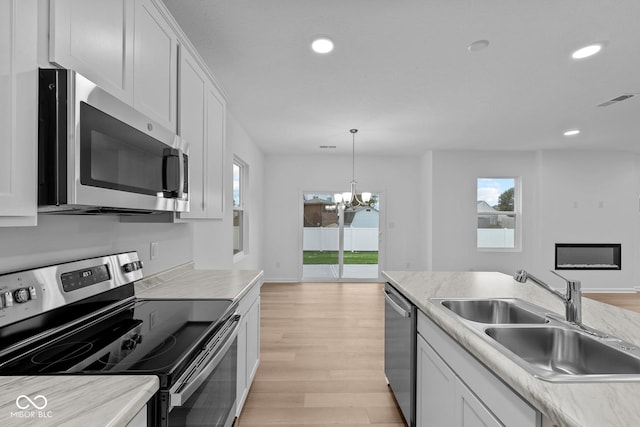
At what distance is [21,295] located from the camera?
1.12m

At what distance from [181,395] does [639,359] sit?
1372 mm

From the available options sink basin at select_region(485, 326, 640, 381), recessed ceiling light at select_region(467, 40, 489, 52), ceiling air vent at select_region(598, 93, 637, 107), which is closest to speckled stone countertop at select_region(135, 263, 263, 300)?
sink basin at select_region(485, 326, 640, 381)

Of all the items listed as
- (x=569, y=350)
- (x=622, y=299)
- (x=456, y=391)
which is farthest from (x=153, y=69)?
(x=622, y=299)

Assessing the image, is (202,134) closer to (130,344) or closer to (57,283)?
(57,283)

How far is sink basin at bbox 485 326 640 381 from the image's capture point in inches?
42.4

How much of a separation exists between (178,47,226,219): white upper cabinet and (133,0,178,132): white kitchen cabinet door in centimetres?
11

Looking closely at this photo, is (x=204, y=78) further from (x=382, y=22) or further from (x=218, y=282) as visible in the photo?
(x=218, y=282)

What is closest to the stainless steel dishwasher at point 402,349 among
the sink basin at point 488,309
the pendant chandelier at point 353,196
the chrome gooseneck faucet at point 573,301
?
the sink basin at point 488,309

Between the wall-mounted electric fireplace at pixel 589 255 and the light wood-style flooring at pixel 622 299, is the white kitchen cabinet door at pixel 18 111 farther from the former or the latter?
the wall-mounted electric fireplace at pixel 589 255

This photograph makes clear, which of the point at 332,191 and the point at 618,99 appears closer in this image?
the point at 618,99

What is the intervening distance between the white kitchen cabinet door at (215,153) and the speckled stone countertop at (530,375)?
1.40 metres

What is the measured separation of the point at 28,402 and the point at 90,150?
690 millimetres

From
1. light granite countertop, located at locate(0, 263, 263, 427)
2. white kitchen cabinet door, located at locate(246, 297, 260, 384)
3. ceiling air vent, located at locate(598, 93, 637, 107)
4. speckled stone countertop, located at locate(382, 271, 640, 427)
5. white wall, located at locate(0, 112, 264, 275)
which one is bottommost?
white kitchen cabinet door, located at locate(246, 297, 260, 384)

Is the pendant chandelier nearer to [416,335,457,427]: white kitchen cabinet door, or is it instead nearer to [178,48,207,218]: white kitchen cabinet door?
[178,48,207,218]: white kitchen cabinet door
